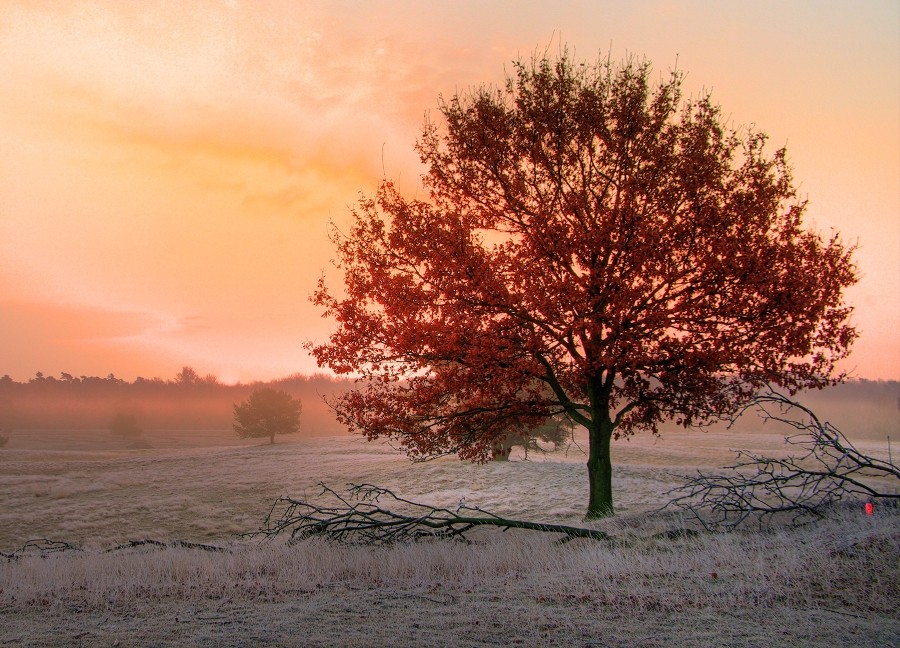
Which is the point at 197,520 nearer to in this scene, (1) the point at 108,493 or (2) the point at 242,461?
(1) the point at 108,493

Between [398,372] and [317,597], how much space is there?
9012mm

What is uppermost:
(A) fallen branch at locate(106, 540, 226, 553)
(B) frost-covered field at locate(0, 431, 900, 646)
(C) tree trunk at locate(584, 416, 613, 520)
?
(C) tree trunk at locate(584, 416, 613, 520)

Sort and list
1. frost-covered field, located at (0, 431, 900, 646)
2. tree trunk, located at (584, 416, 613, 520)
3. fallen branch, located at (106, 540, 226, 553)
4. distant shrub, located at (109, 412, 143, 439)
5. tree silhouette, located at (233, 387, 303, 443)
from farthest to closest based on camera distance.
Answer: distant shrub, located at (109, 412, 143, 439)
tree silhouette, located at (233, 387, 303, 443)
tree trunk, located at (584, 416, 613, 520)
fallen branch, located at (106, 540, 226, 553)
frost-covered field, located at (0, 431, 900, 646)

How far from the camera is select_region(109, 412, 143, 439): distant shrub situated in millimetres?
92188

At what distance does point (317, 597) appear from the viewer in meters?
9.33

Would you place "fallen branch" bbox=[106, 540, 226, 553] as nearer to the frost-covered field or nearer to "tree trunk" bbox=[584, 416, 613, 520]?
the frost-covered field

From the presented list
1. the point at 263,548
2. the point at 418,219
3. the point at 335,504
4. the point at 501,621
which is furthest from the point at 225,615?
the point at 335,504

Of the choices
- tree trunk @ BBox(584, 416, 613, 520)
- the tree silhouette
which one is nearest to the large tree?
tree trunk @ BBox(584, 416, 613, 520)

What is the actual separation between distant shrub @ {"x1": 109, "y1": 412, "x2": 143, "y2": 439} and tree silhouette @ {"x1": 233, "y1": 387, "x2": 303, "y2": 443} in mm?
27817


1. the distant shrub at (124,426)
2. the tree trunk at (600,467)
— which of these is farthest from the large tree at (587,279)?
the distant shrub at (124,426)

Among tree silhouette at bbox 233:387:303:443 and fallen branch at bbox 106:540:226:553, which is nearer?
fallen branch at bbox 106:540:226:553

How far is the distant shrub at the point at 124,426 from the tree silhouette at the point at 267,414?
2782 cm

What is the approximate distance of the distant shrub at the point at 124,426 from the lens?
92.2 metres

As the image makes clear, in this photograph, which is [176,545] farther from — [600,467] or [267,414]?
[267,414]
